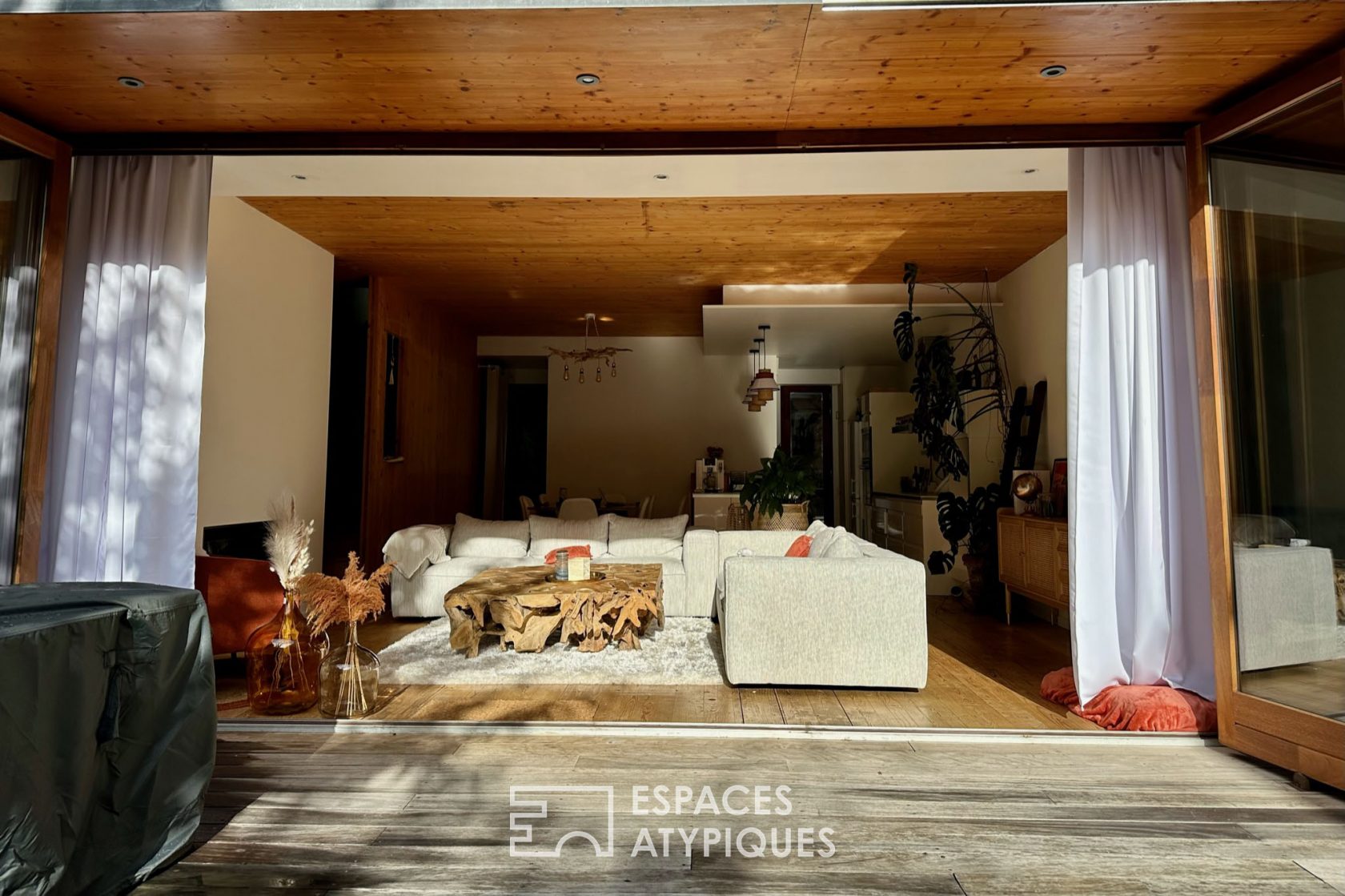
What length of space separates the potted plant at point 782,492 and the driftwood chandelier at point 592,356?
130 inches

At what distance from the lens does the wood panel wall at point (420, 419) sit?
21.8ft

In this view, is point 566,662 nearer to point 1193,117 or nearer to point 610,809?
point 610,809

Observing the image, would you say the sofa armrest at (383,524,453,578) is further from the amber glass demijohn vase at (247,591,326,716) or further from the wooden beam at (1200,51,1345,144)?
the wooden beam at (1200,51,1345,144)

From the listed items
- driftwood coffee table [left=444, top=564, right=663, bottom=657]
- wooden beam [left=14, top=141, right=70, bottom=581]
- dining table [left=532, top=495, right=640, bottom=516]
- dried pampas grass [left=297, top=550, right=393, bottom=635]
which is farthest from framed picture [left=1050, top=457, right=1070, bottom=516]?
wooden beam [left=14, top=141, right=70, bottom=581]

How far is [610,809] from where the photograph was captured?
2.32m

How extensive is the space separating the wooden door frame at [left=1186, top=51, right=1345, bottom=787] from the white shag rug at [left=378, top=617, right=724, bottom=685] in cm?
228

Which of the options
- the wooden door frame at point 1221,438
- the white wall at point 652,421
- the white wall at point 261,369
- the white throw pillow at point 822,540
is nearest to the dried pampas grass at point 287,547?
the white wall at point 261,369

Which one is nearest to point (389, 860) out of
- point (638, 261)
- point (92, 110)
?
point (92, 110)

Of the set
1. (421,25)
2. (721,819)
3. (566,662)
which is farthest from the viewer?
(566,662)

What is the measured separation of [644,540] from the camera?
5.86 metres

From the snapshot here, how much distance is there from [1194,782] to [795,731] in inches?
57.6

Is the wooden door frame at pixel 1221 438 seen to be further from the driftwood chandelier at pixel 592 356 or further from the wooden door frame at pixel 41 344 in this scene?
the driftwood chandelier at pixel 592 356

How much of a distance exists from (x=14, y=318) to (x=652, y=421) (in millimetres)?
7477

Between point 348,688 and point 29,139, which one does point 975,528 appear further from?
point 29,139
